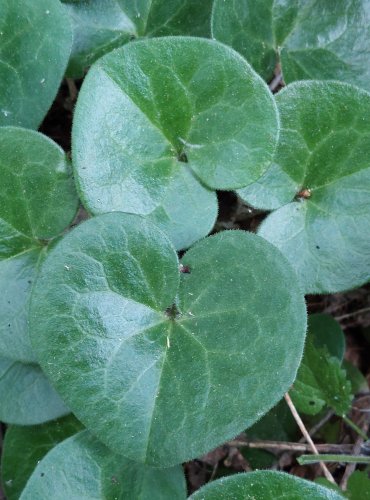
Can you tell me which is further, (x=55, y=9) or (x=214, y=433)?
(x=55, y=9)

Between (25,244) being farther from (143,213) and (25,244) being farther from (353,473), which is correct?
(353,473)

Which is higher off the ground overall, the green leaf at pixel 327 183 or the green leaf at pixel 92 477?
the green leaf at pixel 327 183

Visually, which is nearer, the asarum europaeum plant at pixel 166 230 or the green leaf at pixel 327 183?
the asarum europaeum plant at pixel 166 230

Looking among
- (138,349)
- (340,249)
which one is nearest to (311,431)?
(340,249)

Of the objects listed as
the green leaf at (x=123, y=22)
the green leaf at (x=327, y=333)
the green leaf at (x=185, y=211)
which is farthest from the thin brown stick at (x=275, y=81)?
the green leaf at (x=327, y=333)

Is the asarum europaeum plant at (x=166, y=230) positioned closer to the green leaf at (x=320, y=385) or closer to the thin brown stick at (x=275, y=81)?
the green leaf at (x=320, y=385)

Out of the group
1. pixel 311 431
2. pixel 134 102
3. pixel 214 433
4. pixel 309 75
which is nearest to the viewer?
pixel 214 433

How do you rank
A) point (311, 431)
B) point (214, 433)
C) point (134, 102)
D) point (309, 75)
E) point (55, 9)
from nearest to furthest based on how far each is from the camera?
point (214, 433)
point (134, 102)
point (55, 9)
point (309, 75)
point (311, 431)
